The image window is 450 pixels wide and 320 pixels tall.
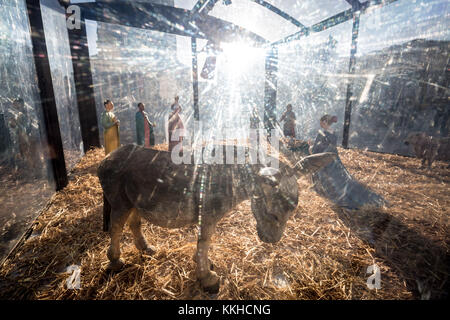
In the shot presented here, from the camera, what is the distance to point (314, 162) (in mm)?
1571

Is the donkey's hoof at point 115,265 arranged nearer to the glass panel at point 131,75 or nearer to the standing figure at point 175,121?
the standing figure at point 175,121

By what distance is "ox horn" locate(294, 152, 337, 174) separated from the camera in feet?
5.09

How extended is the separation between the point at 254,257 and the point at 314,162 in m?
1.67

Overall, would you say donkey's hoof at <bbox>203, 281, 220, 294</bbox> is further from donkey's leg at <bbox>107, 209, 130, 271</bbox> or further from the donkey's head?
donkey's leg at <bbox>107, 209, 130, 271</bbox>

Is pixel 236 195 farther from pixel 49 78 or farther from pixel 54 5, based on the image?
pixel 54 5

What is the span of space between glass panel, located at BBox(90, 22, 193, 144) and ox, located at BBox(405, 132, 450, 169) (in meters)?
20.4

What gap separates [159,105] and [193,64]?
20656 mm

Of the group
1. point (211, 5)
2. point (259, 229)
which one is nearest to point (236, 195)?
point (259, 229)

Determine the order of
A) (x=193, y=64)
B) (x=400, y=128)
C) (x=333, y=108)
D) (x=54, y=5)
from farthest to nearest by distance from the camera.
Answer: (x=333, y=108) → (x=400, y=128) → (x=193, y=64) → (x=54, y=5)

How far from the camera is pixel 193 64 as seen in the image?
9102 millimetres

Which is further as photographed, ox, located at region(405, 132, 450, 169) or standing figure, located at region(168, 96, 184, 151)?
standing figure, located at region(168, 96, 184, 151)

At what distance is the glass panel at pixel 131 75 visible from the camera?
2474 cm

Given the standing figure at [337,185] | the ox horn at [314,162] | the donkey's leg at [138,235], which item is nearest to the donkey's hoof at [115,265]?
the donkey's leg at [138,235]

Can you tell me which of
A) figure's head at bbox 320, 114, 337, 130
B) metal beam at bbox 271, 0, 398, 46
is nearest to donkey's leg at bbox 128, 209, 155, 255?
figure's head at bbox 320, 114, 337, 130
